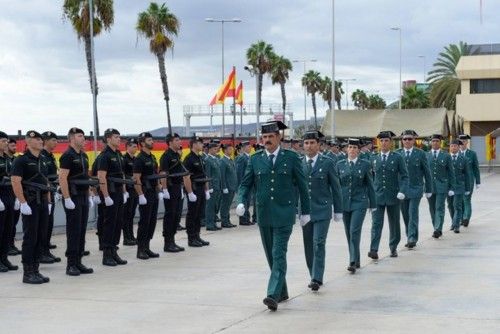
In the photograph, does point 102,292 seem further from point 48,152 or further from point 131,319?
point 48,152

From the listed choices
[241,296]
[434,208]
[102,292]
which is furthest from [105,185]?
[434,208]

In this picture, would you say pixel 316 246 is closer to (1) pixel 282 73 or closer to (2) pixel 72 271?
(2) pixel 72 271

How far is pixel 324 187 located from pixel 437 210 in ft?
22.8

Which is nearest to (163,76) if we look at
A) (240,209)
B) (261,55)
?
(261,55)

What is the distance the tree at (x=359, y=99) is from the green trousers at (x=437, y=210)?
386 feet

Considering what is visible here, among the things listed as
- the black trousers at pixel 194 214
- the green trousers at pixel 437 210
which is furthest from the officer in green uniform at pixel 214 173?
the green trousers at pixel 437 210

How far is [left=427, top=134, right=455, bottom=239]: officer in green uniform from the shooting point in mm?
17688

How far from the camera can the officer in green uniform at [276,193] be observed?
31.6 ft

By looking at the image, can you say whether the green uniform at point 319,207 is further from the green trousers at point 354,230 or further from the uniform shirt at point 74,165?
the uniform shirt at point 74,165

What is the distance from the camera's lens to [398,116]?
1945 inches

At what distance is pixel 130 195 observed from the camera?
50.4 ft

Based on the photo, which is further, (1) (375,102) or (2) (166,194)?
(1) (375,102)

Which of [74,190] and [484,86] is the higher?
[484,86]

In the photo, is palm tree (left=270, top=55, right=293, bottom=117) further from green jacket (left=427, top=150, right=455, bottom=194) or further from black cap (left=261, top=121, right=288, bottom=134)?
black cap (left=261, top=121, right=288, bottom=134)
